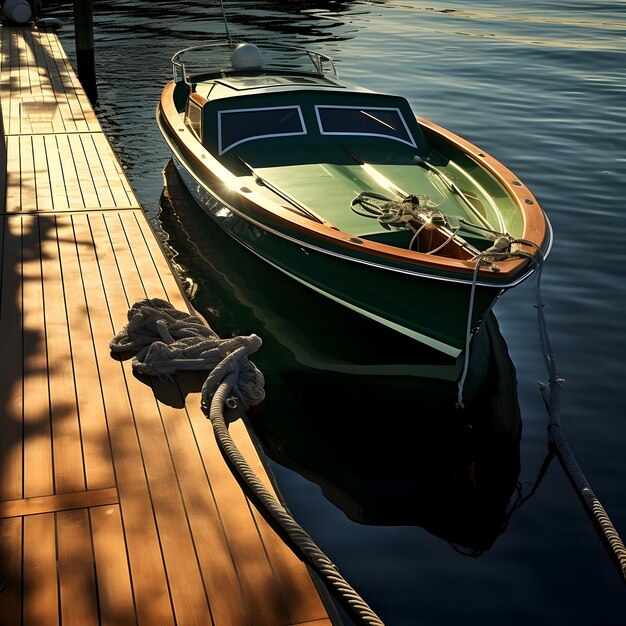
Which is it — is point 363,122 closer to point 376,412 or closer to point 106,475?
point 376,412

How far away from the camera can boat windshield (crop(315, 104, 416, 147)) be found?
8.99 m

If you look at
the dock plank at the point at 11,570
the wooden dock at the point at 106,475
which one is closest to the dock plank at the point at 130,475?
the wooden dock at the point at 106,475

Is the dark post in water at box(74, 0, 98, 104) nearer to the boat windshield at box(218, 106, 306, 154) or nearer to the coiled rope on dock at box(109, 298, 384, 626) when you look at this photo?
the boat windshield at box(218, 106, 306, 154)

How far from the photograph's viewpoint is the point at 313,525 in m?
4.97

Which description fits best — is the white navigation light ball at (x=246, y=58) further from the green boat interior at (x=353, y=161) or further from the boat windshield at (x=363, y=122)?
the boat windshield at (x=363, y=122)

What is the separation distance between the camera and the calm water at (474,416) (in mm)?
4531

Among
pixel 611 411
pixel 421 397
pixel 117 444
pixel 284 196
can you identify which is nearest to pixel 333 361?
pixel 421 397

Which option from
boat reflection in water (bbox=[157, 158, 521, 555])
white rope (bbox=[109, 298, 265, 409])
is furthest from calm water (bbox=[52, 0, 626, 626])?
white rope (bbox=[109, 298, 265, 409])

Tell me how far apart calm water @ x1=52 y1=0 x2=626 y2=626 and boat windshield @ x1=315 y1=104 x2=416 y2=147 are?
184cm

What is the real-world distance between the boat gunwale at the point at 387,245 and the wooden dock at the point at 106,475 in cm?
106

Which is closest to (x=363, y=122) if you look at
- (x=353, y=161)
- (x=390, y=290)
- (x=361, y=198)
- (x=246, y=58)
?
(x=353, y=161)

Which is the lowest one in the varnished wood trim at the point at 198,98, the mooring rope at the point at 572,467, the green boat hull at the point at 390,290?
the mooring rope at the point at 572,467

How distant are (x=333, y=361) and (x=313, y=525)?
Answer: 210cm

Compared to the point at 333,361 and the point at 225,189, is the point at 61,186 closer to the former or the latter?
the point at 225,189
